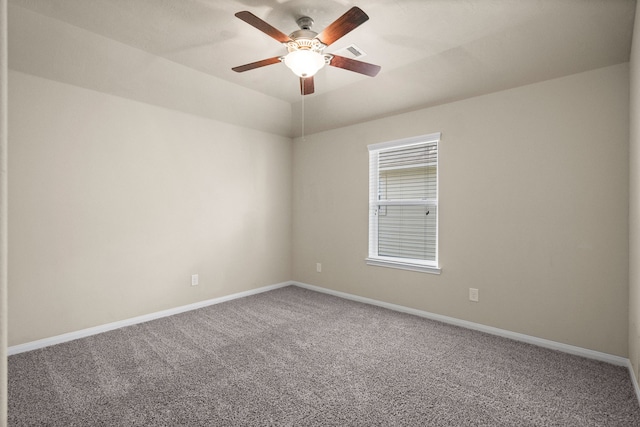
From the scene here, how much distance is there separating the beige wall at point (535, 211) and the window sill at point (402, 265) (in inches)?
2.8

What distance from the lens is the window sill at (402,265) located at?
349 cm

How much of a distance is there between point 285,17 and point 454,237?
2.59 metres

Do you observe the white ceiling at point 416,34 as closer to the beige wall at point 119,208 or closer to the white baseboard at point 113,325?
the beige wall at point 119,208

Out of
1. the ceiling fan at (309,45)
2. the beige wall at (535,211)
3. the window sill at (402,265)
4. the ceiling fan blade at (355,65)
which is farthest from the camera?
the window sill at (402,265)

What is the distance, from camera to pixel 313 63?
2238 millimetres

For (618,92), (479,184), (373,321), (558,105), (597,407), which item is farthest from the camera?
(373,321)

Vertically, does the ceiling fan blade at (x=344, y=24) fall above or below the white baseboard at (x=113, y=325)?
above

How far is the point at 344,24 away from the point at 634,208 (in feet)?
7.61

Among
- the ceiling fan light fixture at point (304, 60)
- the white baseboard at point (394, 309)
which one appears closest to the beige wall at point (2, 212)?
the ceiling fan light fixture at point (304, 60)

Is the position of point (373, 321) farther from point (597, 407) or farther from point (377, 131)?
point (377, 131)

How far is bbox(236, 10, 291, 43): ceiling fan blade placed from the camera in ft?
5.89

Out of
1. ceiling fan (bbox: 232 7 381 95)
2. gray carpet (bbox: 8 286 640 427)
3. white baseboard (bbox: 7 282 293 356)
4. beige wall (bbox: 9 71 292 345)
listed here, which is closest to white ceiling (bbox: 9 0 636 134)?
ceiling fan (bbox: 232 7 381 95)

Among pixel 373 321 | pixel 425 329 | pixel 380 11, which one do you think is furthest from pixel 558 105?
pixel 373 321

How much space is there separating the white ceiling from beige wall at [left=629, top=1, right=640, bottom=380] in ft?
0.92
